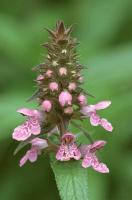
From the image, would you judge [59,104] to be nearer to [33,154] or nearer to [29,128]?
[29,128]

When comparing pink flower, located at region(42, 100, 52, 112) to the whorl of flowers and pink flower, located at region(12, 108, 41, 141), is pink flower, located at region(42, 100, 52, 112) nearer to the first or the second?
the whorl of flowers

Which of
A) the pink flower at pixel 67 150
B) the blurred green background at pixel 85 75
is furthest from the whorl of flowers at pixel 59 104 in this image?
the blurred green background at pixel 85 75

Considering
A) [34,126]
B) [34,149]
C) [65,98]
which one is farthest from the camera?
[34,149]

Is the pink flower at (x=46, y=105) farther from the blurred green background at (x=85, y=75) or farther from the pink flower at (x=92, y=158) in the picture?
the blurred green background at (x=85, y=75)

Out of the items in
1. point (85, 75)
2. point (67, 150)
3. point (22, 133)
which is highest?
point (85, 75)

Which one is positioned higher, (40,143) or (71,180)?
(40,143)

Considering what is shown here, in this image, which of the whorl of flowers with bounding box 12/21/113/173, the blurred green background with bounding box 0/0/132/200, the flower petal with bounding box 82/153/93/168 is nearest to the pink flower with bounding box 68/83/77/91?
the whorl of flowers with bounding box 12/21/113/173

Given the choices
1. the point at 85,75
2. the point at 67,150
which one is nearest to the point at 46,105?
the point at 67,150

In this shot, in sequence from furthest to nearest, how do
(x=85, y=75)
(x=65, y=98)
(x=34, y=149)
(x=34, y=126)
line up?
(x=85, y=75)
(x=34, y=149)
(x=34, y=126)
(x=65, y=98)
